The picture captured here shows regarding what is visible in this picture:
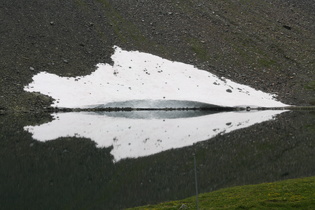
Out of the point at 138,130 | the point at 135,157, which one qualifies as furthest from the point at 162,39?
the point at 135,157

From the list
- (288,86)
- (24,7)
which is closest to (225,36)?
(288,86)

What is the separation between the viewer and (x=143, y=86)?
232ft

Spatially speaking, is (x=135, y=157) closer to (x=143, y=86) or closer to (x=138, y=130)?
(x=138, y=130)

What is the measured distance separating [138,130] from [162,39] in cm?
4387

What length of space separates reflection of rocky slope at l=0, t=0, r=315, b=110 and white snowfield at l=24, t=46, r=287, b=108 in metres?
2.26

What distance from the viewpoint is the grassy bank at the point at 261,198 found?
15.6m

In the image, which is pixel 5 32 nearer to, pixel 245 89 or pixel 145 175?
pixel 245 89

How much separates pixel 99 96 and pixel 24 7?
2763 cm

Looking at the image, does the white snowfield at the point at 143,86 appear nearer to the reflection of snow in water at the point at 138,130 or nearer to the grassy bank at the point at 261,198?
the reflection of snow in water at the point at 138,130

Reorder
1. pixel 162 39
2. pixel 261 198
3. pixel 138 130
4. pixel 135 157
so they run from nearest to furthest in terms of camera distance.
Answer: pixel 261 198 → pixel 135 157 → pixel 138 130 → pixel 162 39

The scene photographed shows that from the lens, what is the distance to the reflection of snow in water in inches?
1431

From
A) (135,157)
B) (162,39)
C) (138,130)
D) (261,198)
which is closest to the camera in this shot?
(261,198)

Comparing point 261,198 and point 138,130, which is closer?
point 261,198

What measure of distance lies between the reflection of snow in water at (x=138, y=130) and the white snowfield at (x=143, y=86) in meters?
8.52
